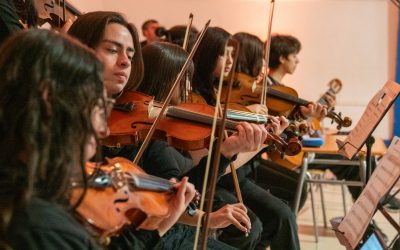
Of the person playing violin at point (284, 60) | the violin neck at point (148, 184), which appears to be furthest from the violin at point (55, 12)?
the person playing violin at point (284, 60)

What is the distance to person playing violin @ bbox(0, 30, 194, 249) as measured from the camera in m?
0.75

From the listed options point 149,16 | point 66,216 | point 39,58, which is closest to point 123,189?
point 66,216

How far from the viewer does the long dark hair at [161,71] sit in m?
1.78

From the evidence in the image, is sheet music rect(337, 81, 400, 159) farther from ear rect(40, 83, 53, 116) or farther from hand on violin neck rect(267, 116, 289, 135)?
ear rect(40, 83, 53, 116)

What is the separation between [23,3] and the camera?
5.38 feet

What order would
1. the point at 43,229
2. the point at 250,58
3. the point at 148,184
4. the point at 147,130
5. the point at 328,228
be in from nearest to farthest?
the point at 43,229
the point at 148,184
the point at 147,130
the point at 250,58
the point at 328,228

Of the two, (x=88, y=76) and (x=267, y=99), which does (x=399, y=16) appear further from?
(x=88, y=76)

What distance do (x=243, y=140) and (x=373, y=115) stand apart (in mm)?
469

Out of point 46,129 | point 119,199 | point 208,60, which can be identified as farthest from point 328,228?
point 46,129

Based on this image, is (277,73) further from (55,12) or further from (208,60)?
(55,12)

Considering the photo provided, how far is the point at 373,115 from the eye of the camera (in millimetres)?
1728

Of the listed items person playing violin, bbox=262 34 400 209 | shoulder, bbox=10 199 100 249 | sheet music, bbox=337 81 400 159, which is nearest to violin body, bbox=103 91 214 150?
sheet music, bbox=337 81 400 159

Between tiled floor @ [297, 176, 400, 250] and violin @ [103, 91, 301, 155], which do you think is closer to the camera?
violin @ [103, 91, 301, 155]

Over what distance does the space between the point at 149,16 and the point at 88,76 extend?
432 centimetres
